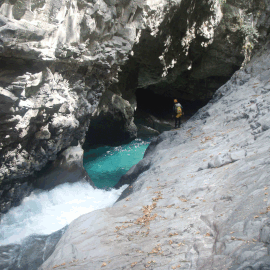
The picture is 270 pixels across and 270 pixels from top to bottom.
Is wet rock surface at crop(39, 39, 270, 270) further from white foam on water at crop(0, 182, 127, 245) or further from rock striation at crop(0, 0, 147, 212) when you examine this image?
rock striation at crop(0, 0, 147, 212)

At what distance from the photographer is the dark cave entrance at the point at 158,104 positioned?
22672mm

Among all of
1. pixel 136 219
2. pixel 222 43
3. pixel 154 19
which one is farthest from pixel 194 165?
pixel 222 43

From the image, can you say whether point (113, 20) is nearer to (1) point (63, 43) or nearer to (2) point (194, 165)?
(1) point (63, 43)

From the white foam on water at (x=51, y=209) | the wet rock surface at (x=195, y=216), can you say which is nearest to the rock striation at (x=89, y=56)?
the white foam on water at (x=51, y=209)

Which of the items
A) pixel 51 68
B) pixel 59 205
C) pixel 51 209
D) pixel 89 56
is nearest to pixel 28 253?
pixel 51 209

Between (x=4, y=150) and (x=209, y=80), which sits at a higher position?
(x=209, y=80)

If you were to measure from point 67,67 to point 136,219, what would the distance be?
6.27 meters

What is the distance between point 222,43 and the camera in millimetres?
16062

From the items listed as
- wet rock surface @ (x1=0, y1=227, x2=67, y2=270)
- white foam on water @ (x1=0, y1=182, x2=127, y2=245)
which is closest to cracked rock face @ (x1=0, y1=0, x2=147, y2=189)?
white foam on water @ (x1=0, y1=182, x2=127, y2=245)

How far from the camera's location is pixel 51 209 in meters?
10.3

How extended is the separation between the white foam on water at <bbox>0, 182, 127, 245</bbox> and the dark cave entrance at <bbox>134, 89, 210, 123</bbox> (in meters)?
11.9

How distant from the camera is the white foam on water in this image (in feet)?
28.5

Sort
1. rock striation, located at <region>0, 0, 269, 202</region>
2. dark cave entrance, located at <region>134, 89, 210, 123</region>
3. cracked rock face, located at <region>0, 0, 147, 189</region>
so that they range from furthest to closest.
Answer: dark cave entrance, located at <region>134, 89, 210, 123</region>, rock striation, located at <region>0, 0, 269, 202</region>, cracked rock face, located at <region>0, 0, 147, 189</region>

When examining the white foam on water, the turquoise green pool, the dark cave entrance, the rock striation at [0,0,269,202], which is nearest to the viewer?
the rock striation at [0,0,269,202]
